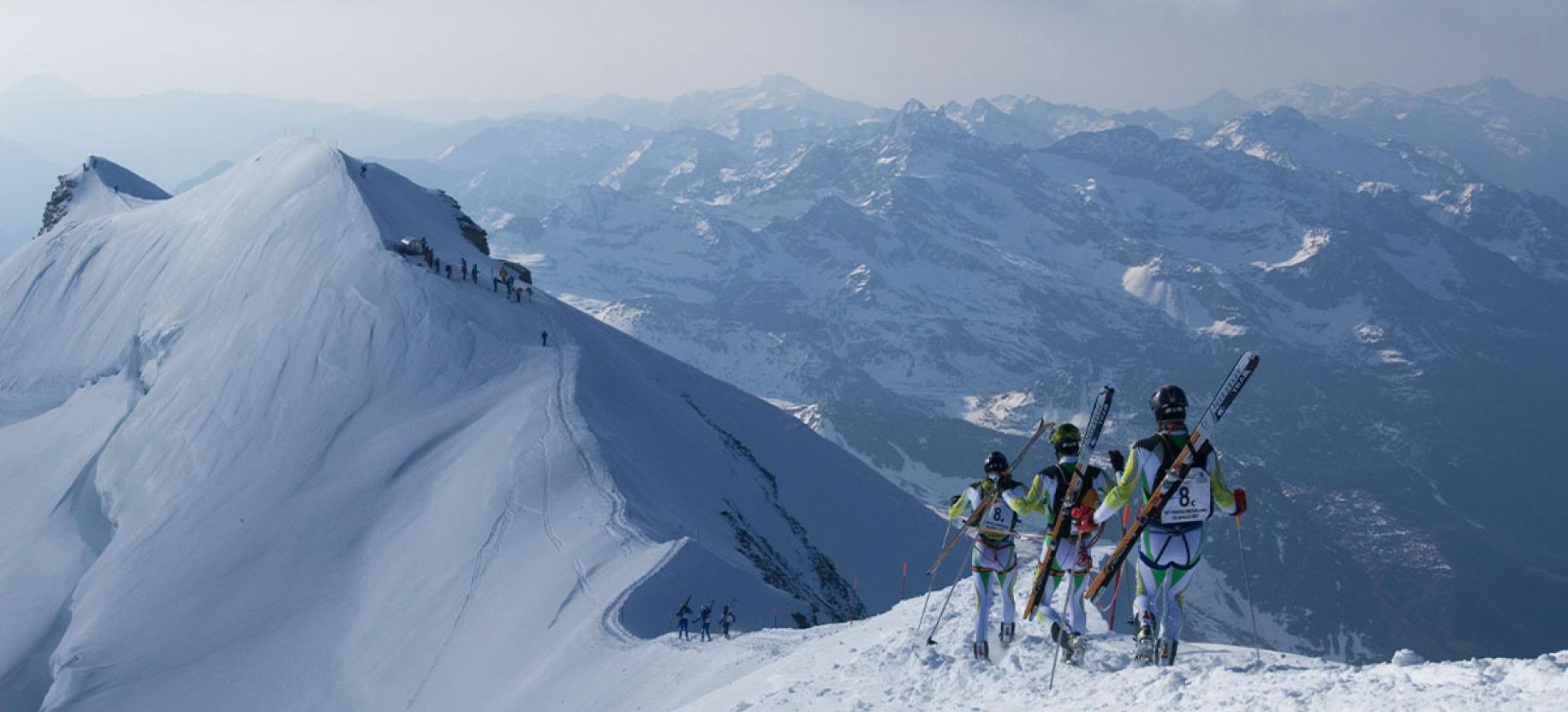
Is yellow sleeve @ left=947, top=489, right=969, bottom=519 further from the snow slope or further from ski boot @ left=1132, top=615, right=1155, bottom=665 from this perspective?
the snow slope

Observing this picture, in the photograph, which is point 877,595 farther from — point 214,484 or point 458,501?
point 214,484

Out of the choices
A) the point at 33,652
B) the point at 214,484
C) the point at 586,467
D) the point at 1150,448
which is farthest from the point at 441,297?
the point at 1150,448

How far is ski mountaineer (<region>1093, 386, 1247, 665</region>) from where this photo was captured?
1332 cm

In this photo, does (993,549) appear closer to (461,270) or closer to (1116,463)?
(1116,463)

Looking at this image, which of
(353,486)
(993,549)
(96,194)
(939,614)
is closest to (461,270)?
(353,486)

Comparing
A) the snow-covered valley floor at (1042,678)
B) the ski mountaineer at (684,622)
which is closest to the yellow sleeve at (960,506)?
the snow-covered valley floor at (1042,678)

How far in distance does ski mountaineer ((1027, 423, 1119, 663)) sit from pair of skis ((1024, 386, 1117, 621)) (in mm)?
43

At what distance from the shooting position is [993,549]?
53.5 feet

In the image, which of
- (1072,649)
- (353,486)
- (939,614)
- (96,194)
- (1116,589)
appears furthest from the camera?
(96,194)

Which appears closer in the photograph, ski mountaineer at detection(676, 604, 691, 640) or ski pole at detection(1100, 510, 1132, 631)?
ski pole at detection(1100, 510, 1132, 631)

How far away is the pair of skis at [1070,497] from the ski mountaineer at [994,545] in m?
0.49

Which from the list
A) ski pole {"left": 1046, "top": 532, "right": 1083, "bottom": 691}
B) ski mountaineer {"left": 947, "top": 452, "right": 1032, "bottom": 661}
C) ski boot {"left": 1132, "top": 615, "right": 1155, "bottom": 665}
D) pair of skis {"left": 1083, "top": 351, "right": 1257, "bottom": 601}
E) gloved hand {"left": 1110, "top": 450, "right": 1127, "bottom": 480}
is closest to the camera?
pair of skis {"left": 1083, "top": 351, "right": 1257, "bottom": 601}

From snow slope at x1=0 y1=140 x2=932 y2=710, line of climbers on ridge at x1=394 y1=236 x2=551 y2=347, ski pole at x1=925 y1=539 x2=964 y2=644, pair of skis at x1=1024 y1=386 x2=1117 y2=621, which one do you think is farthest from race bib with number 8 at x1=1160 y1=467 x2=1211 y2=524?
line of climbers on ridge at x1=394 y1=236 x2=551 y2=347

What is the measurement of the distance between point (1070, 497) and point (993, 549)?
6.10 feet
